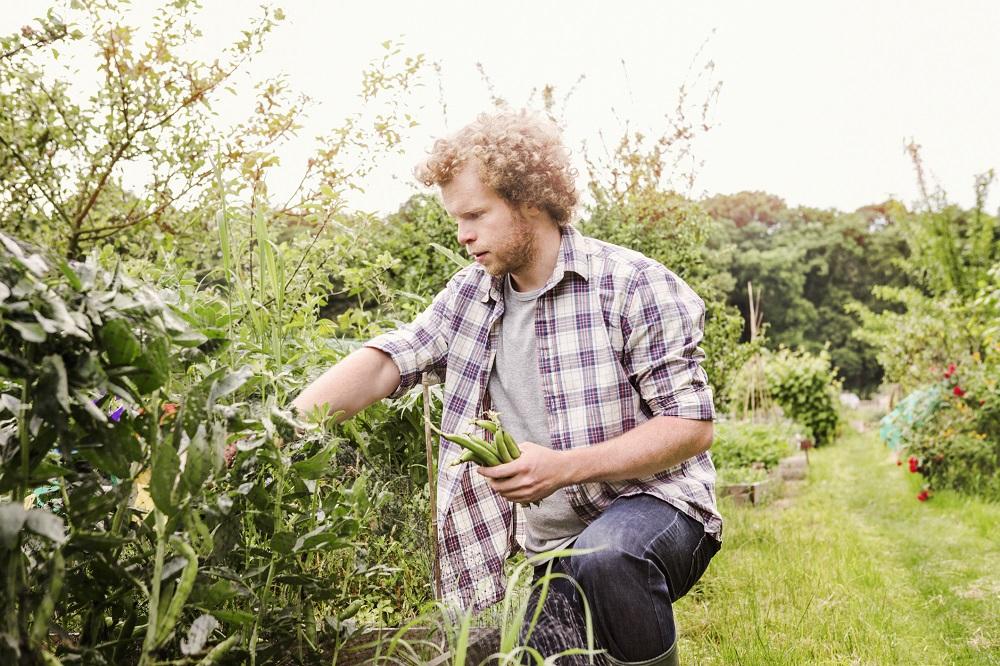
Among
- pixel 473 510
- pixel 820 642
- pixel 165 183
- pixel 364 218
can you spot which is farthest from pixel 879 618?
pixel 165 183

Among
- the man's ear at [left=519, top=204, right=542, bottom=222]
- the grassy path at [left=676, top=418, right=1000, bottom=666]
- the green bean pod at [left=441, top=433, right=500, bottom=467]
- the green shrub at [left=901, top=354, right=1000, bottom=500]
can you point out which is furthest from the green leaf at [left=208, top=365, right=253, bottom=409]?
the green shrub at [left=901, top=354, right=1000, bottom=500]

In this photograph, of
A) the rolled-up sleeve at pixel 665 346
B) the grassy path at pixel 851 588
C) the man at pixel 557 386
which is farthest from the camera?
the grassy path at pixel 851 588

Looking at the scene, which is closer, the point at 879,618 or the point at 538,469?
the point at 538,469

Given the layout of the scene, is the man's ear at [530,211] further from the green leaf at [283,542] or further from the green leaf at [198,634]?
the green leaf at [198,634]

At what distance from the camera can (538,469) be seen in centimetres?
177

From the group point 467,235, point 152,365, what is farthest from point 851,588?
point 152,365

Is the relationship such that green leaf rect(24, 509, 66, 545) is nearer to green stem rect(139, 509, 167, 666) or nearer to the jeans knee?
green stem rect(139, 509, 167, 666)

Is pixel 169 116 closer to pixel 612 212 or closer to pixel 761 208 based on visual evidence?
pixel 612 212

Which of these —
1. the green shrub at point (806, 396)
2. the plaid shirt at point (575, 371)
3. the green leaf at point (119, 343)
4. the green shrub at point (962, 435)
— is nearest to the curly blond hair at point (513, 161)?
the plaid shirt at point (575, 371)

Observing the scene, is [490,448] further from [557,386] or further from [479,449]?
[557,386]

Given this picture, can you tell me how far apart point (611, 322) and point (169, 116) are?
208 cm

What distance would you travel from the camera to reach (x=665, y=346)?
2.04 metres

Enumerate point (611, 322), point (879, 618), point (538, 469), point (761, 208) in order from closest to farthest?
point (538, 469) → point (611, 322) → point (879, 618) → point (761, 208)

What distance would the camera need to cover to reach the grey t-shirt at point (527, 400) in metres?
2.18
